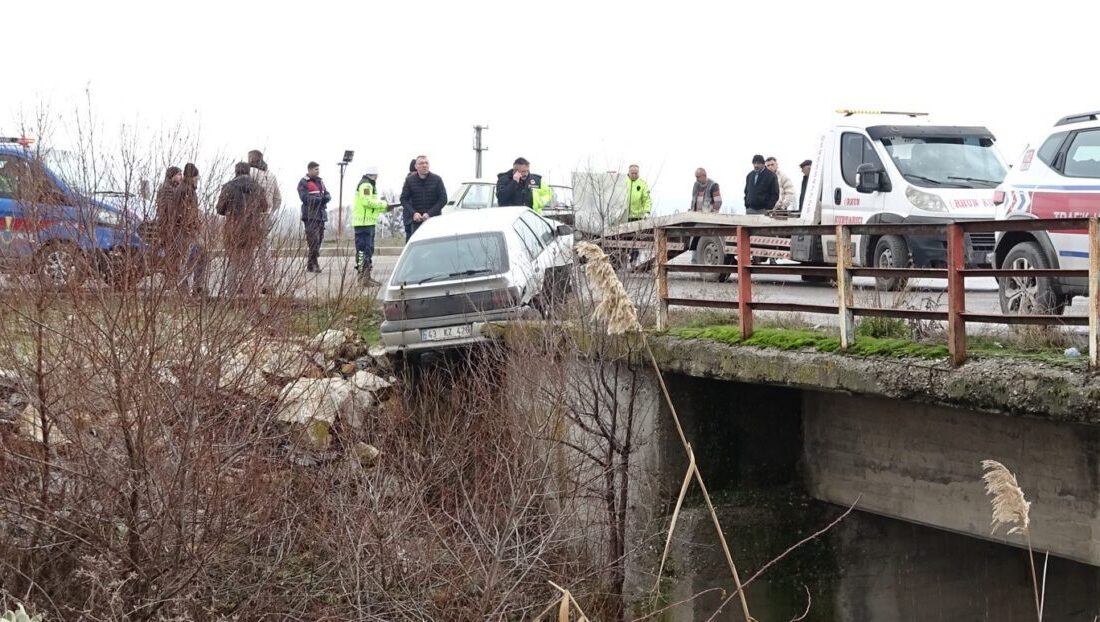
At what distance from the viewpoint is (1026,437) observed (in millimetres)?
8688

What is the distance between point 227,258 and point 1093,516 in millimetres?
7978

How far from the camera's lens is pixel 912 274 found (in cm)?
787

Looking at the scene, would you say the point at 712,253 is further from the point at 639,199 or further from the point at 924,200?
the point at 924,200

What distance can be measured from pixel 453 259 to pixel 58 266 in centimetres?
421

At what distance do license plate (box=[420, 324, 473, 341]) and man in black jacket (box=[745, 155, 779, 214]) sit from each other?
248 inches

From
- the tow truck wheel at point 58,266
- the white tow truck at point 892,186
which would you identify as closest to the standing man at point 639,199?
the white tow truck at point 892,186

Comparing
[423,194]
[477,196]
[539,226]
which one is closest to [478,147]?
[477,196]

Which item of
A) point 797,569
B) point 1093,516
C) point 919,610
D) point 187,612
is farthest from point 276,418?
point 1093,516

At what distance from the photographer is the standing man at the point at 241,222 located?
11648mm

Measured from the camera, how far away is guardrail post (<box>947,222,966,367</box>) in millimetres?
7266

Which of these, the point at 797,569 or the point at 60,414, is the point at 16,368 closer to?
the point at 60,414

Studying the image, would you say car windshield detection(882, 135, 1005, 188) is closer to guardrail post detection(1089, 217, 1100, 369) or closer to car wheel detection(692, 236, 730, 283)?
car wheel detection(692, 236, 730, 283)

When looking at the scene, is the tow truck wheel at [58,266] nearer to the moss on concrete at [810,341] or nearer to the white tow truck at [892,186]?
the white tow truck at [892,186]

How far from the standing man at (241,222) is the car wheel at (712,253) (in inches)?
232
